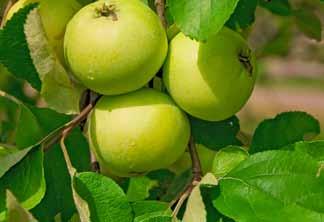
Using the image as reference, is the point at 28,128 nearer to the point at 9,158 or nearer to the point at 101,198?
the point at 9,158

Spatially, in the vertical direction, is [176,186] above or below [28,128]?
below

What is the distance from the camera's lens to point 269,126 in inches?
52.3

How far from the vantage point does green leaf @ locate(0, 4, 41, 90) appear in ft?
3.83

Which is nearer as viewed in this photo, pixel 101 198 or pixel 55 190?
pixel 101 198

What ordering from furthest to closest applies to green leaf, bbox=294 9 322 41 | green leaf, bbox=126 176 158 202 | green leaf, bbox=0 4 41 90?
green leaf, bbox=294 9 322 41 < green leaf, bbox=126 176 158 202 < green leaf, bbox=0 4 41 90

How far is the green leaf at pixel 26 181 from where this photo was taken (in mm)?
1094

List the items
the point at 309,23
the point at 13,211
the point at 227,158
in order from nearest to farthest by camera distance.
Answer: the point at 13,211 < the point at 227,158 < the point at 309,23

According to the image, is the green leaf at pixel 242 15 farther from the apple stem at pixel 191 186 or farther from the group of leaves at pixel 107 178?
the apple stem at pixel 191 186

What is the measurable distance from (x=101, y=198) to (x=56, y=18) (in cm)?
28

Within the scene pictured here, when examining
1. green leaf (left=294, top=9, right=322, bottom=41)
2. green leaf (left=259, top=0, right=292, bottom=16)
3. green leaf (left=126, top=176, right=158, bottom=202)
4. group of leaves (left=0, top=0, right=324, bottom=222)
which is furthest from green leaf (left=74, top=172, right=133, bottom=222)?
green leaf (left=294, top=9, right=322, bottom=41)

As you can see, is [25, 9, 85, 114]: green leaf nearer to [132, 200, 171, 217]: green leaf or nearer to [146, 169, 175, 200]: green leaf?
[132, 200, 171, 217]: green leaf

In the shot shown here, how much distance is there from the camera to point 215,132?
50.3 inches

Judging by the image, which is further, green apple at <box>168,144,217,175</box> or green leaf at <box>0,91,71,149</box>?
green apple at <box>168,144,217,175</box>

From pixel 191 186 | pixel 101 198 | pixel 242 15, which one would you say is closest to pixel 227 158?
pixel 191 186
